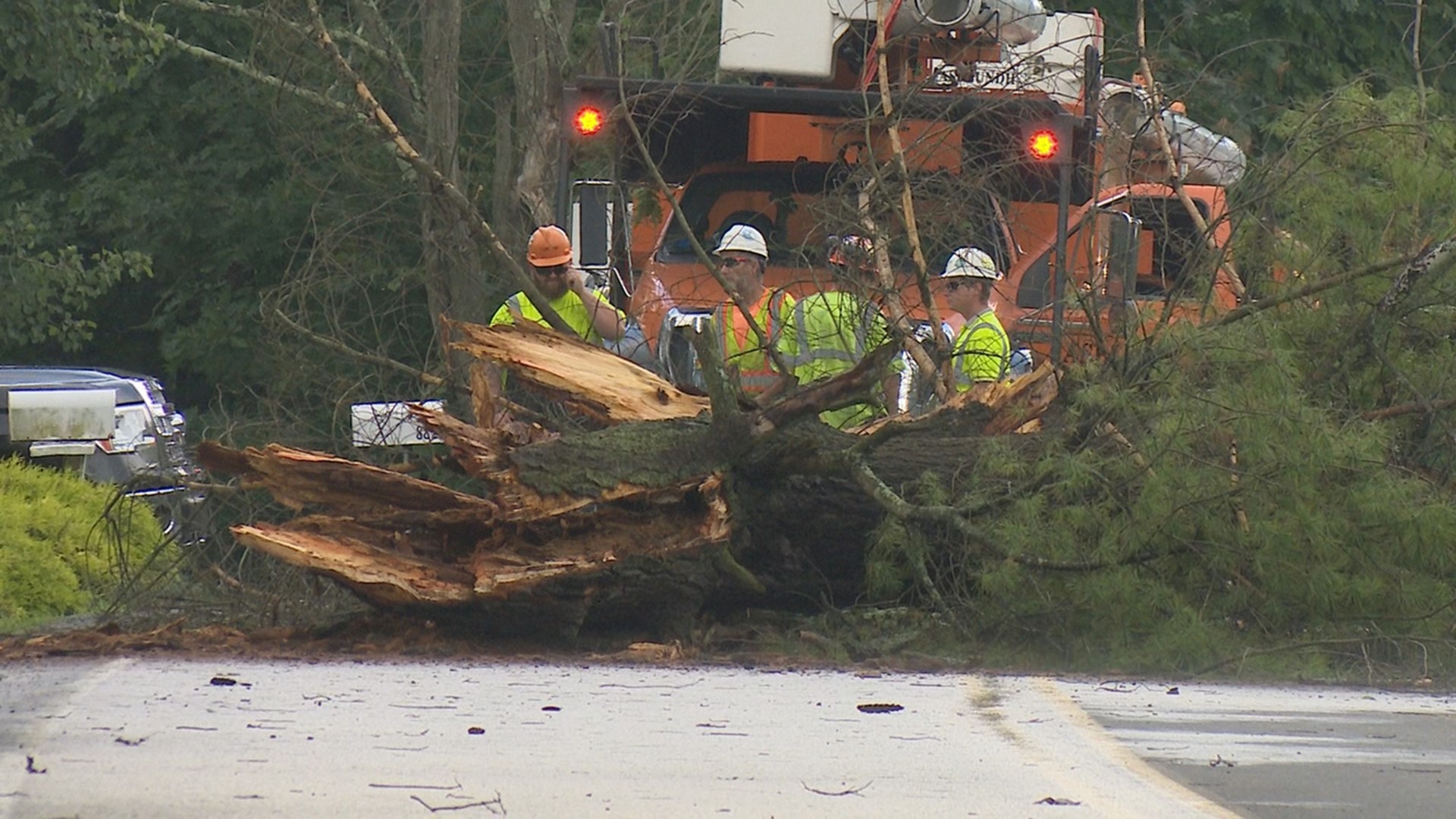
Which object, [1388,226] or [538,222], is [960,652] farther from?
[538,222]

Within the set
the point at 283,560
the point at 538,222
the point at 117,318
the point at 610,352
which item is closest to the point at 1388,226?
the point at 610,352

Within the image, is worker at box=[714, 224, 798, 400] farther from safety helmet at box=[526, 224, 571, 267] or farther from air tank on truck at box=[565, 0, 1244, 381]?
safety helmet at box=[526, 224, 571, 267]

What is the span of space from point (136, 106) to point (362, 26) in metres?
4.68

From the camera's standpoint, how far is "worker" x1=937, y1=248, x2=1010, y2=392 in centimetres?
962

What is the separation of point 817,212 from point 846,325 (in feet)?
2.37

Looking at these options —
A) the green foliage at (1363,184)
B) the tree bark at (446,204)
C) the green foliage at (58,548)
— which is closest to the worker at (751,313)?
the tree bark at (446,204)

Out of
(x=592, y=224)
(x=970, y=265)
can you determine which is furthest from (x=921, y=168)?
(x=592, y=224)

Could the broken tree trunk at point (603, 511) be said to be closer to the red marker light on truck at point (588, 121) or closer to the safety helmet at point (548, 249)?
the safety helmet at point (548, 249)

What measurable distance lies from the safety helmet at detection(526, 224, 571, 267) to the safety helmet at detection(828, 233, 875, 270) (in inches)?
54.8

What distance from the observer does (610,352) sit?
8.91 m

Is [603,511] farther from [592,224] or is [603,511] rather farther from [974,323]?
[592,224]

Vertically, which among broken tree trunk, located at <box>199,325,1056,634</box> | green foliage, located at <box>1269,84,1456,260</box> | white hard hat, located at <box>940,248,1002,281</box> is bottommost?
broken tree trunk, located at <box>199,325,1056,634</box>

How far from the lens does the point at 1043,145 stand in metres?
10.4

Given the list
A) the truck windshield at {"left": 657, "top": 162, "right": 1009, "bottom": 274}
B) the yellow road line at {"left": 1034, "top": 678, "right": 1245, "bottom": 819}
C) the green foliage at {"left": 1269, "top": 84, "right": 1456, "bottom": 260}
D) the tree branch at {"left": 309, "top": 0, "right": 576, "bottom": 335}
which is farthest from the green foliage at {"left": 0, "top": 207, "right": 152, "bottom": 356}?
the yellow road line at {"left": 1034, "top": 678, "right": 1245, "bottom": 819}
